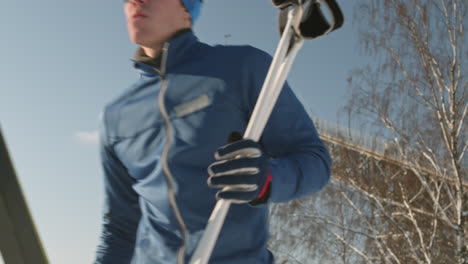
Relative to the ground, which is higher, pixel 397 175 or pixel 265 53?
pixel 265 53

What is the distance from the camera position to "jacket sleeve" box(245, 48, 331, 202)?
133cm

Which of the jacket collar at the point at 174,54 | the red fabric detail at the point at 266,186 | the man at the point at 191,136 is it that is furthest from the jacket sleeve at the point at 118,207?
the red fabric detail at the point at 266,186

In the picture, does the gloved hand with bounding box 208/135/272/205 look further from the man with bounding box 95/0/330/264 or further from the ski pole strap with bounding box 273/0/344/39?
the ski pole strap with bounding box 273/0/344/39

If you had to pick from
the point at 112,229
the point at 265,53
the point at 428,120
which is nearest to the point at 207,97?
the point at 265,53

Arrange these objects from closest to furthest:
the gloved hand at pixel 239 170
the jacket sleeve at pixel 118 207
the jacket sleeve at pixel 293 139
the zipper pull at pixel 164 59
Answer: the gloved hand at pixel 239 170 < the jacket sleeve at pixel 293 139 < the zipper pull at pixel 164 59 < the jacket sleeve at pixel 118 207

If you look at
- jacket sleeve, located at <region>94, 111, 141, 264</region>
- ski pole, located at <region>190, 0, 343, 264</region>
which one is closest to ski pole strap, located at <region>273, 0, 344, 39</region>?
ski pole, located at <region>190, 0, 343, 264</region>

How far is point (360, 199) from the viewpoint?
10438mm

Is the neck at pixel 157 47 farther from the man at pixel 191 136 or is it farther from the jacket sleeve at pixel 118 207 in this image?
the jacket sleeve at pixel 118 207

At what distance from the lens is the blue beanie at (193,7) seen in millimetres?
1617

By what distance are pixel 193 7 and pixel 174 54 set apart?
21 cm

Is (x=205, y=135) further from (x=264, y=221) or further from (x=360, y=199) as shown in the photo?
(x=360, y=199)

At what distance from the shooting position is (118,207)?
67.8 inches

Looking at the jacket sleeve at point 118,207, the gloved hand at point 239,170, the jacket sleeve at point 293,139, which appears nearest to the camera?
the gloved hand at point 239,170

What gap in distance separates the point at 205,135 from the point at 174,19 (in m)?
0.41
